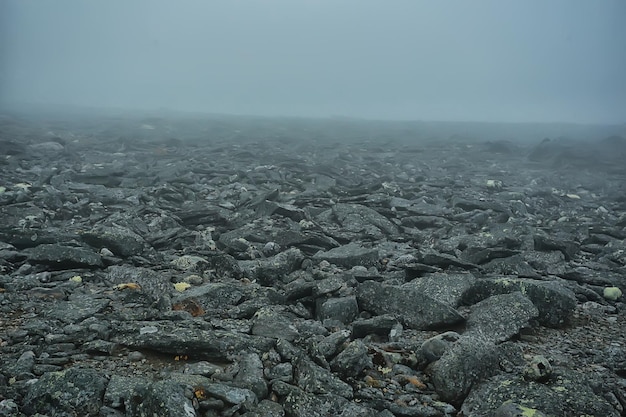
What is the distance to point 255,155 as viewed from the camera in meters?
15.6

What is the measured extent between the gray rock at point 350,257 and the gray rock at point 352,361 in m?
2.30

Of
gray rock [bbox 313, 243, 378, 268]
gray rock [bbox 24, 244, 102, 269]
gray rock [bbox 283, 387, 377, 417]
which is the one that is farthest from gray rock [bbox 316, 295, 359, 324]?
gray rock [bbox 24, 244, 102, 269]

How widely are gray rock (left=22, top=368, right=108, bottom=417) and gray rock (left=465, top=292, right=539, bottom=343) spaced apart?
114 inches

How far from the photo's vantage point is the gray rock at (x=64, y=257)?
4.77 m

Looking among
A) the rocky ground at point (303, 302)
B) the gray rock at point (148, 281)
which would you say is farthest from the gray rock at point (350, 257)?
the gray rock at point (148, 281)

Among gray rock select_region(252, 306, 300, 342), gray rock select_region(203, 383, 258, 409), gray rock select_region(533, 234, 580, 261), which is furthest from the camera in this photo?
gray rock select_region(533, 234, 580, 261)

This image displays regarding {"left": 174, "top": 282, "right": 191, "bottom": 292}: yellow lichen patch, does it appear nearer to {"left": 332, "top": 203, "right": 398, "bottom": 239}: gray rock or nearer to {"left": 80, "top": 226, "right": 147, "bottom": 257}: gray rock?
{"left": 80, "top": 226, "right": 147, "bottom": 257}: gray rock

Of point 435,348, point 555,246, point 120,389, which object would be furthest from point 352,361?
point 555,246

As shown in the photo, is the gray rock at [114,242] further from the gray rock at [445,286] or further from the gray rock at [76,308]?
the gray rock at [445,286]

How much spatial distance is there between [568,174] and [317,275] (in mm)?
13919

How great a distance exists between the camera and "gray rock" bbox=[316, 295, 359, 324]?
12.9ft

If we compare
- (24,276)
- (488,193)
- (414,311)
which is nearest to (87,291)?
(24,276)

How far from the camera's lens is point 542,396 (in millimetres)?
A: 2613

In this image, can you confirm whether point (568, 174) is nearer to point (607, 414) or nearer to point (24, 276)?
point (607, 414)
